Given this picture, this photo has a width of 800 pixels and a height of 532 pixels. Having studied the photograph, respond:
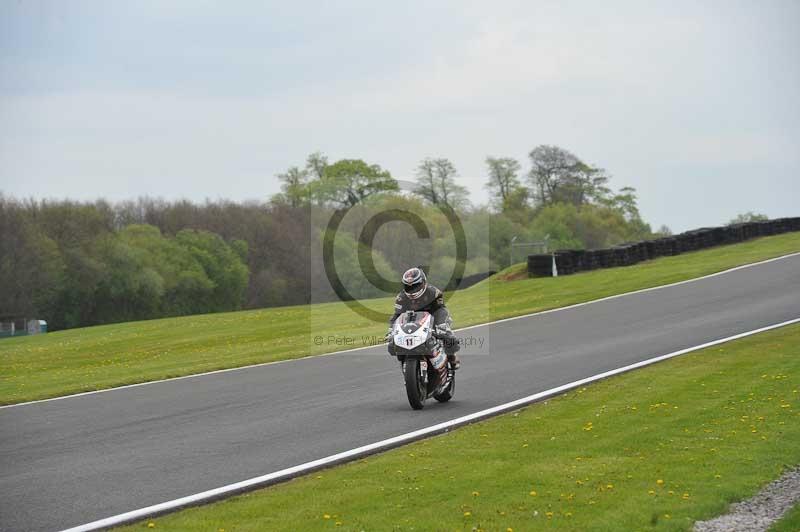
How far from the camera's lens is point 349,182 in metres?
102

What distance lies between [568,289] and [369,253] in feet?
65.6

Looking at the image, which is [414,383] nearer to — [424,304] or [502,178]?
[424,304]

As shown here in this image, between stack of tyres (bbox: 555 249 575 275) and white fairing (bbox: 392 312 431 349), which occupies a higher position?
Answer: stack of tyres (bbox: 555 249 575 275)

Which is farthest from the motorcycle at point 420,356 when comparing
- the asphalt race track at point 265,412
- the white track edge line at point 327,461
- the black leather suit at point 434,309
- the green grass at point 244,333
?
the green grass at point 244,333

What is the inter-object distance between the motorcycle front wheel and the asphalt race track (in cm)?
21

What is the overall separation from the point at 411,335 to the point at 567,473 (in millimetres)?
4439

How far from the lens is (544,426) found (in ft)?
36.8

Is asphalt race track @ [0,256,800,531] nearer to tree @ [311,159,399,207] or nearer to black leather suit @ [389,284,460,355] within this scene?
black leather suit @ [389,284,460,355]

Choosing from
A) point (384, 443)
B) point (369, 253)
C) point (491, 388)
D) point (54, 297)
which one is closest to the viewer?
point (384, 443)

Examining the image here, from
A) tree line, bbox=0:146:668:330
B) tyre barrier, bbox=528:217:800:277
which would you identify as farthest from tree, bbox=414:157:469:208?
tyre barrier, bbox=528:217:800:277

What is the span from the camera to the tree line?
6388 centimetres

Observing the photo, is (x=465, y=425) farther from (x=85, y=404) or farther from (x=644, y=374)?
(x=85, y=404)

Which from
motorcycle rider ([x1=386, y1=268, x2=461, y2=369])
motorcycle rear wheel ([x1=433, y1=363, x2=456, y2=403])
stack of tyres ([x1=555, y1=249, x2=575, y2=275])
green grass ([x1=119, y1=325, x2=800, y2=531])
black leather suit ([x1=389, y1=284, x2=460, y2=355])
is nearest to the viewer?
green grass ([x1=119, y1=325, x2=800, y2=531])

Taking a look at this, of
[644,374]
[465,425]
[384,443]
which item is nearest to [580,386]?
[644,374]
